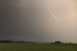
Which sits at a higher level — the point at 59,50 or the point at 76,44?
the point at 76,44

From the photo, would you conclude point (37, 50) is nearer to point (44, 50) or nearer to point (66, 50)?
point (44, 50)

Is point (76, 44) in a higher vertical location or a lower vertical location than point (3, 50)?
higher

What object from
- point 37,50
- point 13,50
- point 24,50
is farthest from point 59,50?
point 13,50

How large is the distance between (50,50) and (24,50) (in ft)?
8.23

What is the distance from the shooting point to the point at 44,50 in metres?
16.2

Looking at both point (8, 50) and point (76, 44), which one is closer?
point (8, 50)

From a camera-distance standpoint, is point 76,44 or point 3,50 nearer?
point 3,50

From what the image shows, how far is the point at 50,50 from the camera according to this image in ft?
53.3

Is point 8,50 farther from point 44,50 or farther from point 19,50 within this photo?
point 44,50

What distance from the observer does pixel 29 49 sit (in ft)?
54.6

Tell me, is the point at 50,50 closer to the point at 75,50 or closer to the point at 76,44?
the point at 75,50

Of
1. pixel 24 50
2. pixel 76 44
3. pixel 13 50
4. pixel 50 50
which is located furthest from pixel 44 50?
pixel 76 44

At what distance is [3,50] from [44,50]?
12.9ft

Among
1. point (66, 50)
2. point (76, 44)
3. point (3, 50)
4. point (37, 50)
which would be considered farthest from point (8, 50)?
point (76, 44)
